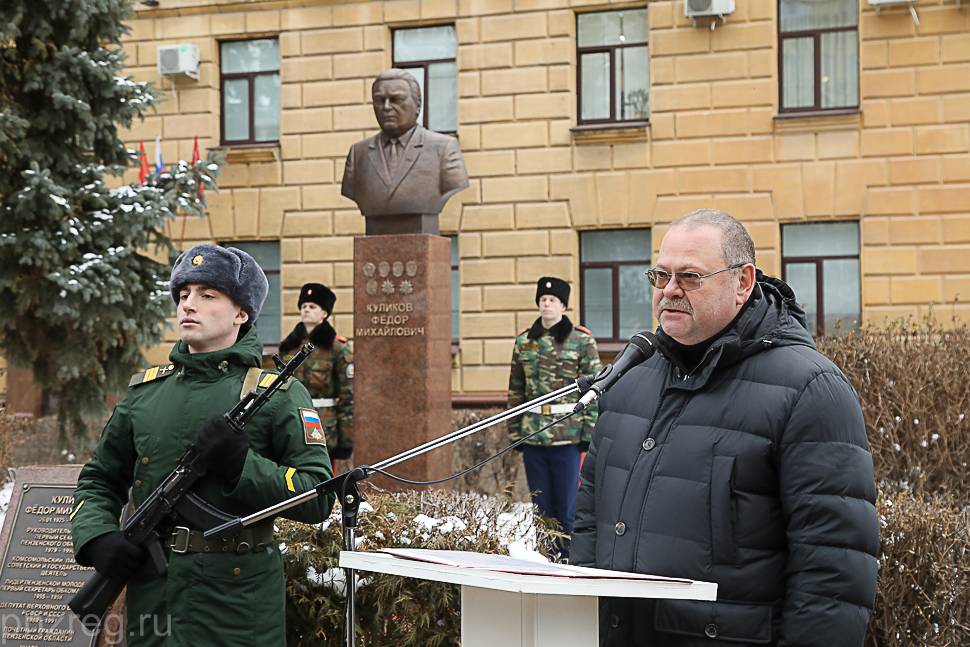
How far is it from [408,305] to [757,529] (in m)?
6.23

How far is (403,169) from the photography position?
8.64 m

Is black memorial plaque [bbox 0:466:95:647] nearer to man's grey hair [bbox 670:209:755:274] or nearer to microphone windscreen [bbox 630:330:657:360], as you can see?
microphone windscreen [bbox 630:330:657:360]

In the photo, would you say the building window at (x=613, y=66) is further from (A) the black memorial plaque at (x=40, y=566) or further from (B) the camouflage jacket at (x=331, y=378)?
(A) the black memorial plaque at (x=40, y=566)

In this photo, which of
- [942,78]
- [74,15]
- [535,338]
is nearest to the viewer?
[535,338]

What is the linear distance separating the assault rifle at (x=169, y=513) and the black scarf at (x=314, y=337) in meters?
5.58

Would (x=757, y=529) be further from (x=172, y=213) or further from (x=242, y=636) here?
(x=172, y=213)

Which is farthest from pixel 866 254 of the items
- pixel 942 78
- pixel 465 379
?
pixel 465 379

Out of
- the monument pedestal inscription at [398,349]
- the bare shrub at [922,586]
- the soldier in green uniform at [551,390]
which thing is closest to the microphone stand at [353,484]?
the bare shrub at [922,586]

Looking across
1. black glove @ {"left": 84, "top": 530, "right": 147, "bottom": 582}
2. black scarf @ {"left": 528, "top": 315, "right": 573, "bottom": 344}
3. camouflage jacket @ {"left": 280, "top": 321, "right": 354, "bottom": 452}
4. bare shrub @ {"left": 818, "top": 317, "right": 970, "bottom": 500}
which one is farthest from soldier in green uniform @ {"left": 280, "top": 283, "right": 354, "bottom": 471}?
black glove @ {"left": 84, "top": 530, "right": 147, "bottom": 582}

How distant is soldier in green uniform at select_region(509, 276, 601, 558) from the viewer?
7.69 metres

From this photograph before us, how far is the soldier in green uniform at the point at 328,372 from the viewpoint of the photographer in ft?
28.4

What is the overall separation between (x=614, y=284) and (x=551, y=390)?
273 inches

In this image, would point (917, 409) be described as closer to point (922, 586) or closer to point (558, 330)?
point (558, 330)

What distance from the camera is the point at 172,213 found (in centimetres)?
1074
